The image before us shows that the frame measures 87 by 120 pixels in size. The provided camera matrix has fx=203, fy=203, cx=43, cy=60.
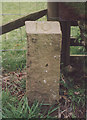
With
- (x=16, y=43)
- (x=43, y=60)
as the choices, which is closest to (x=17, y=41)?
(x=16, y=43)

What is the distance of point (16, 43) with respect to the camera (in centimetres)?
420

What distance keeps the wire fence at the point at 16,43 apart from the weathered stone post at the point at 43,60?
91cm

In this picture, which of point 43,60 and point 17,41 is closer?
point 43,60

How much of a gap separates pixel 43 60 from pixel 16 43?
2.06 metres

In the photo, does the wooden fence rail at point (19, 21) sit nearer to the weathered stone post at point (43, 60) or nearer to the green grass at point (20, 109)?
the weathered stone post at point (43, 60)

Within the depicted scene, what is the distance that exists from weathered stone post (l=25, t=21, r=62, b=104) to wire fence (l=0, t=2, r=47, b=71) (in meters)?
0.91

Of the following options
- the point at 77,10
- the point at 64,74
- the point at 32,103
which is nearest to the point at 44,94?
the point at 32,103

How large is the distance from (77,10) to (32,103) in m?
1.19

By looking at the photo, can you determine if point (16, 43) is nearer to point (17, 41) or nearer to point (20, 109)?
point (17, 41)

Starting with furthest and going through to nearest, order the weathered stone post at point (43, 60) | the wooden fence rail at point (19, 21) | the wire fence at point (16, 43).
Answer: the wire fence at point (16, 43), the wooden fence rail at point (19, 21), the weathered stone post at point (43, 60)

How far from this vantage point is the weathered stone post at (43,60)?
219cm

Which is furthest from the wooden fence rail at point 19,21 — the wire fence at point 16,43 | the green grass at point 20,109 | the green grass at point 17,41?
the green grass at point 20,109

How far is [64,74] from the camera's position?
3.02 meters

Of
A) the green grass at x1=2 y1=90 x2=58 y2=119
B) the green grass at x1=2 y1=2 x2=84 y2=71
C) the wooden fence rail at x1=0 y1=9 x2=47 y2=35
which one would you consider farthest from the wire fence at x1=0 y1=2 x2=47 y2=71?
the green grass at x1=2 y1=90 x2=58 y2=119
